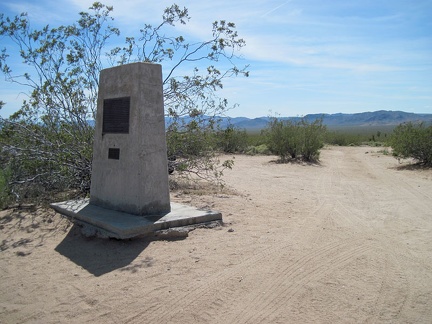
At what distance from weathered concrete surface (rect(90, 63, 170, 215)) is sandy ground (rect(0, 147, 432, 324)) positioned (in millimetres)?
754

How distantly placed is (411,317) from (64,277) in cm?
352

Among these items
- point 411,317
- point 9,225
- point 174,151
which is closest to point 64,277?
point 9,225

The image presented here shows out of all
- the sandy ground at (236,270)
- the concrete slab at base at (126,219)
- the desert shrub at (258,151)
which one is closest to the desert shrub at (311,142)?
the desert shrub at (258,151)

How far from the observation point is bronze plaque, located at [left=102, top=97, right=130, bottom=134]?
19.4 ft

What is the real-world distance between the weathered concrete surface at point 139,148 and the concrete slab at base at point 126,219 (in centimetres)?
21

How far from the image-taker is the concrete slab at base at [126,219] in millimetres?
5195

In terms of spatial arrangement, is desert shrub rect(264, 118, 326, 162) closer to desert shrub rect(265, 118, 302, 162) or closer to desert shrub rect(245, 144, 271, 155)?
desert shrub rect(265, 118, 302, 162)

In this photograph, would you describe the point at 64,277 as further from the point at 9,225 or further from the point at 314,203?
the point at 314,203

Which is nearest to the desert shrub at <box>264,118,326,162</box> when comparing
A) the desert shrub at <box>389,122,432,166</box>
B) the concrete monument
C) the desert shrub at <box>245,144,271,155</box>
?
the desert shrub at <box>245,144,271,155</box>

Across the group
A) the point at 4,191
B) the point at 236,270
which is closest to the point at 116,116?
the point at 4,191

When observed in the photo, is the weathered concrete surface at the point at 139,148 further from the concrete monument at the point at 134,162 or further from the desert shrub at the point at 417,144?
the desert shrub at the point at 417,144

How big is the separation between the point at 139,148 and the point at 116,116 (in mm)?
791

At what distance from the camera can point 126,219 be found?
18.2 feet

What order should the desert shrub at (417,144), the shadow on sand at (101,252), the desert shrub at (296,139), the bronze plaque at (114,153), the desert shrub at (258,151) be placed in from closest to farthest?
the shadow on sand at (101,252) → the bronze plaque at (114,153) → the desert shrub at (417,144) → the desert shrub at (296,139) → the desert shrub at (258,151)
